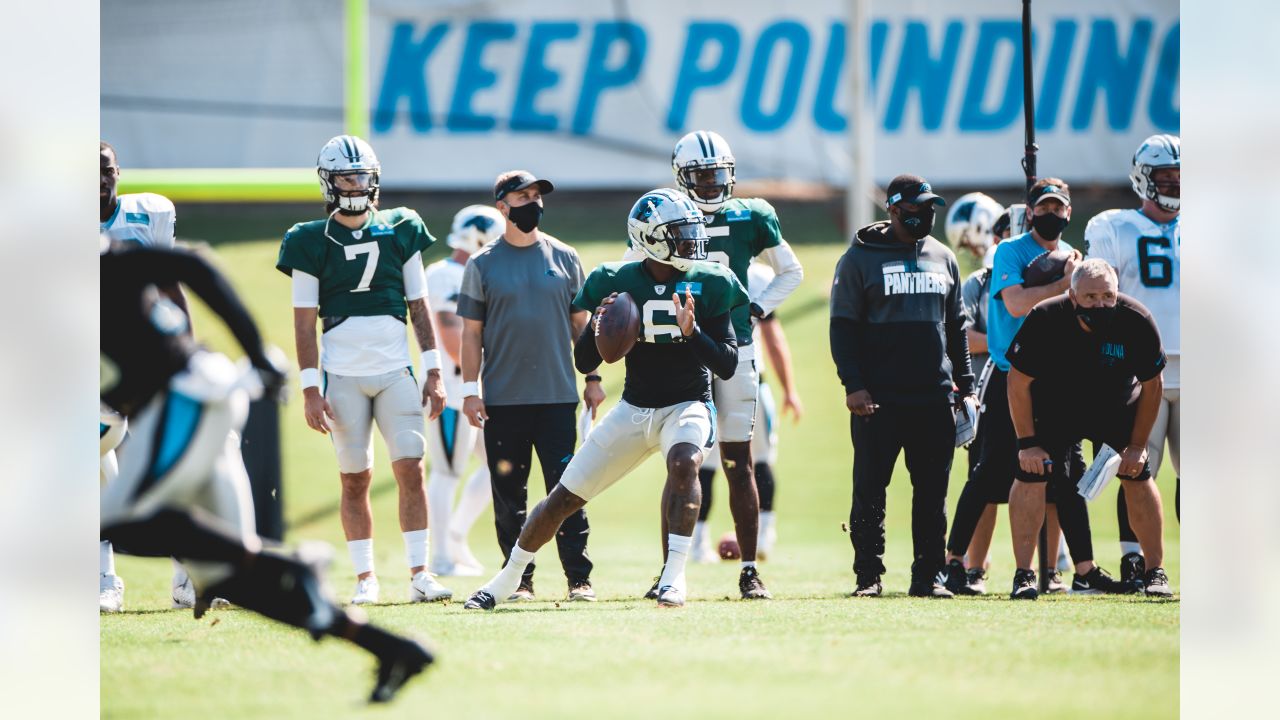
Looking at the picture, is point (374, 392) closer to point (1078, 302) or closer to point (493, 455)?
point (493, 455)

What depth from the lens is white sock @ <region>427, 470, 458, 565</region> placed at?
7.45 meters

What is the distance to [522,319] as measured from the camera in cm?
608

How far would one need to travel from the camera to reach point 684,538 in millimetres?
5281

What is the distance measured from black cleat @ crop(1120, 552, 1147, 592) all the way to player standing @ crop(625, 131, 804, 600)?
1440 mm

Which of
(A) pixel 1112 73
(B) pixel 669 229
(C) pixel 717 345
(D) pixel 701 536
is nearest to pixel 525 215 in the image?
(B) pixel 669 229

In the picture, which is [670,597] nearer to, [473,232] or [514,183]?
[514,183]

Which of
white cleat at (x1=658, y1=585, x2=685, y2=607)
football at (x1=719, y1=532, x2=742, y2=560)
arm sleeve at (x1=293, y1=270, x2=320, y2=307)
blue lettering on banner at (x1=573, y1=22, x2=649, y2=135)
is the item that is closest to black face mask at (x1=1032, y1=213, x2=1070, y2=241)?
white cleat at (x1=658, y1=585, x2=685, y2=607)

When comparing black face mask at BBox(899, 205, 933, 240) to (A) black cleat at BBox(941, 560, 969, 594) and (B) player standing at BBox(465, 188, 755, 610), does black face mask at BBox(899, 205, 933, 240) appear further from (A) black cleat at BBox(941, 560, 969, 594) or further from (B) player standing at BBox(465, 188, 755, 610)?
(A) black cleat at BBox(941, 560, 969, 594)

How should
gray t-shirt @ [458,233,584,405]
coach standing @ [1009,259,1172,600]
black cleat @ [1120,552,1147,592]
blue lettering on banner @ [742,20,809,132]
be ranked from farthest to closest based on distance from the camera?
1. blue lettering on banner @ [742,20,809,132]
2. gray t-shirt @ [458,233,584,405]
3. black cleat @ [1120,552,1147,592]
4. coach standing @ [1009,259,1172,600]

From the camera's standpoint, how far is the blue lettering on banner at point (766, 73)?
1148 cm

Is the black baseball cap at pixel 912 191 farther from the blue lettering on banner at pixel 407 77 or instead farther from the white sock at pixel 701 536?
the blue lettering on banner at pixel 407 77

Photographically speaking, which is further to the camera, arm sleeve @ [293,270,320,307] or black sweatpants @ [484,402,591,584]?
black sweatpants @ [484,402,591,584]

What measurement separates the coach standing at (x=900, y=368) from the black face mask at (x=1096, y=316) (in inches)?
22.6
